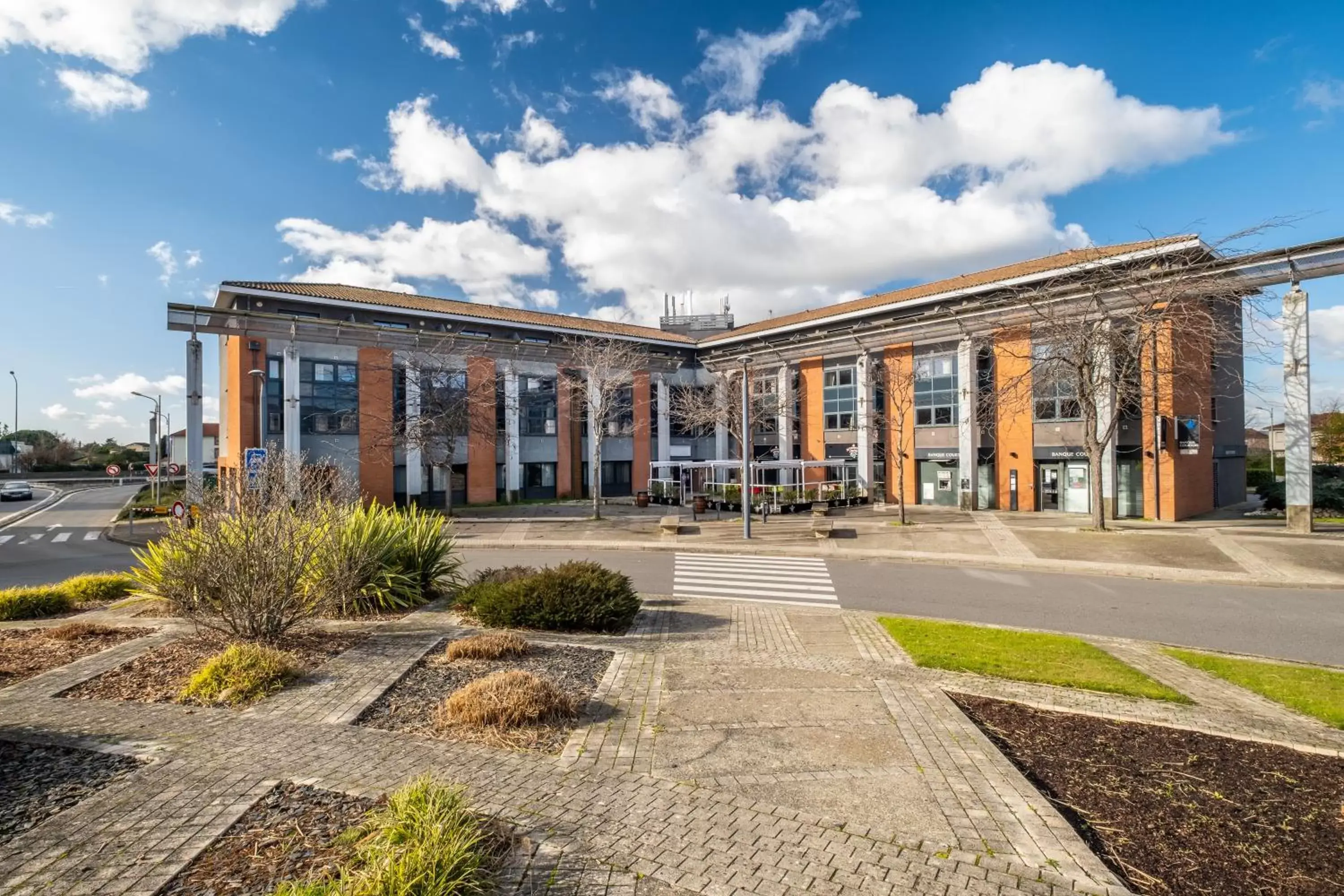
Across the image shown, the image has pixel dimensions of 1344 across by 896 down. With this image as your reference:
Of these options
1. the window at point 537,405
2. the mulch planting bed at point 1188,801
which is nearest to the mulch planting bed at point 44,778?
the mulch planting bed at point 1188,801

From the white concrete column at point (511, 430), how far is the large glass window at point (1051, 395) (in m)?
26.0

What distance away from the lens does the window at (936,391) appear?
33.2 metres

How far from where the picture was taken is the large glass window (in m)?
27.2

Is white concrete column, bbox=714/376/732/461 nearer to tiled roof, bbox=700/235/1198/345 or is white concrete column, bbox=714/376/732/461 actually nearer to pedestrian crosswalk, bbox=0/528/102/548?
tiled roof, bbox=700/235/1198/345

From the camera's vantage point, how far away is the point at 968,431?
104ft

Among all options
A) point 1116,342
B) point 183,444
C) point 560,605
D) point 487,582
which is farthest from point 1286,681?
point 183,444

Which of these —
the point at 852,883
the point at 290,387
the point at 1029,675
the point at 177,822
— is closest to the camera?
the point at 852,883

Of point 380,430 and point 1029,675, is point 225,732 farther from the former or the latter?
point 380,430

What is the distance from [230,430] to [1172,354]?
43.1 m

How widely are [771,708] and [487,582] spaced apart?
20.1 feet

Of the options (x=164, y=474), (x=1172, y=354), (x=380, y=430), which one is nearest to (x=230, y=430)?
(x=380, y=430)

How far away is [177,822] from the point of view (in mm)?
3898

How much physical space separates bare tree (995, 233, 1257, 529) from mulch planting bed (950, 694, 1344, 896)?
1905 cm

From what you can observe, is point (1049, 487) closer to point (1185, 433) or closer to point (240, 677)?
point (1185, 433)
